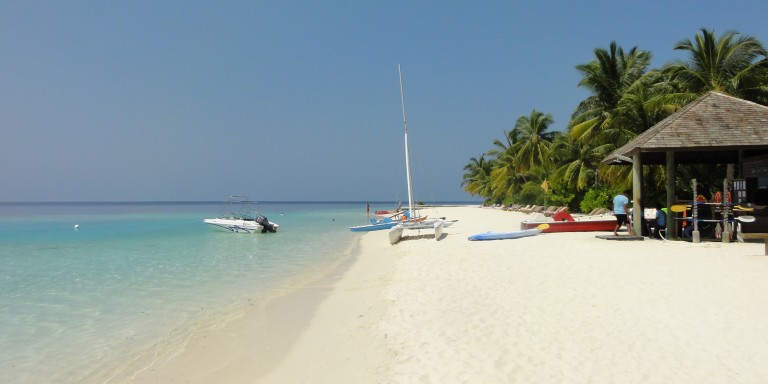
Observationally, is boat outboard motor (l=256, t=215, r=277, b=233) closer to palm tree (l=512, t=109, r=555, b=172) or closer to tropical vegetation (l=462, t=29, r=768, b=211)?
tropical vegetation (l=462, t=29, r=768, b=211)

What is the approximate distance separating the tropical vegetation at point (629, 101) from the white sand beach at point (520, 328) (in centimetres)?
1263

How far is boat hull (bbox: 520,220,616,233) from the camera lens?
15328 mm

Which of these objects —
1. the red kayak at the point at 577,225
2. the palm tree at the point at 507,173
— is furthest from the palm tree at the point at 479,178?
the red kayak at the point at 577,225

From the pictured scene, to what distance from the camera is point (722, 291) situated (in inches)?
256

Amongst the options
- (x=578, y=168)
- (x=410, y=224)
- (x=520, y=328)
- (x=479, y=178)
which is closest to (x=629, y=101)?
(x=578, y=168)

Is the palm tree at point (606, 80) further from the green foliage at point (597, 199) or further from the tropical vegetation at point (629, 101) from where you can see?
the green foliage at point (597, 199)

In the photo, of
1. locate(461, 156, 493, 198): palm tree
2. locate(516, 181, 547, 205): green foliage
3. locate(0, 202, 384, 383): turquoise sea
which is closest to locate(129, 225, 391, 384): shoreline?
locate(0, 202, 384, 383): turquoise sea

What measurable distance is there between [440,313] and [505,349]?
1.70m

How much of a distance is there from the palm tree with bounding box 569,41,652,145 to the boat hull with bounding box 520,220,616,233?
11.4m

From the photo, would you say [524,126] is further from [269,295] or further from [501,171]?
[269,295]

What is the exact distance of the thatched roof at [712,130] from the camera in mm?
11242

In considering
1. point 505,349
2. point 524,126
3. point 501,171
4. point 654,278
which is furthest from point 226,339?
point 501,171

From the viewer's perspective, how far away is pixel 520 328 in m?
5.49

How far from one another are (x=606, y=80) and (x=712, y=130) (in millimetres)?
15567
